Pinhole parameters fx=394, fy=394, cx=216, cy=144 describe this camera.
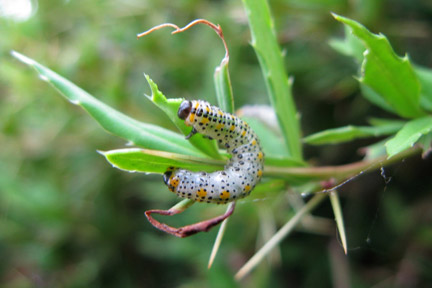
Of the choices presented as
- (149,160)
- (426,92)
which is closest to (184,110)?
(149,160)

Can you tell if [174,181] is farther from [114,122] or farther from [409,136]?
[409,136]

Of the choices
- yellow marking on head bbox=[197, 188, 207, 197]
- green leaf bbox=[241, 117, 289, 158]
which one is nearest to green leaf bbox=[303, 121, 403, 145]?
green leaf bbox=[241, 117, 289, 158]

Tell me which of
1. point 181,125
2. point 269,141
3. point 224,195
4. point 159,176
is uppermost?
point 181,125

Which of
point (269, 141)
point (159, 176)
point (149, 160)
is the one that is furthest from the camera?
point (159, 176)

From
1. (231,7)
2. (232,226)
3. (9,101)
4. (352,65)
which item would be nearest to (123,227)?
(232,226)

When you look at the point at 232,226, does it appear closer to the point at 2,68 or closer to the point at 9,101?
the point at 2,68

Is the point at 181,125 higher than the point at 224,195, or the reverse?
the point at 181,125
